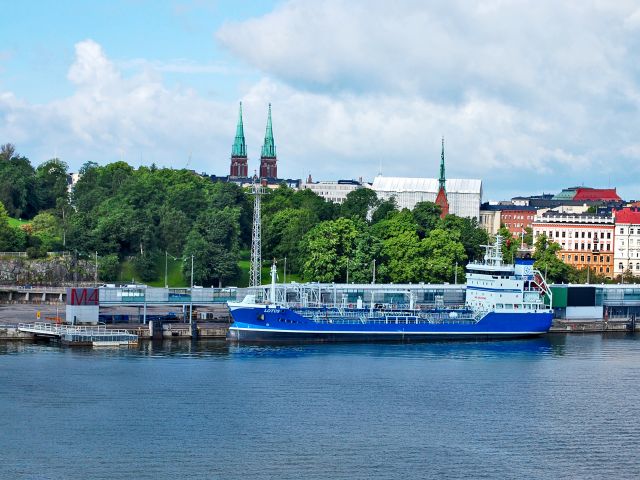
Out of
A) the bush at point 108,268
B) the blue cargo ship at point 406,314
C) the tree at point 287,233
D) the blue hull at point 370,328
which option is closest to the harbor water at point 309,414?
the blue hull at point 370,328

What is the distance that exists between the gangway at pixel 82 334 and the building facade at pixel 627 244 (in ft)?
282

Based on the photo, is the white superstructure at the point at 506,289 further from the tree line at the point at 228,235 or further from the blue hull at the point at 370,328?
the tree line at the point at 228,235

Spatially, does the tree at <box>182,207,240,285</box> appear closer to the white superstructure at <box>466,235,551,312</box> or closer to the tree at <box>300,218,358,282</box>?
the tree at <box>300,218,358,282</box>

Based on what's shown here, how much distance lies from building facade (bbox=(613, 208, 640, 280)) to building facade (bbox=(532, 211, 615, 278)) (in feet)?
3.35

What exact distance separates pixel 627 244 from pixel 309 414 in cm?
10193

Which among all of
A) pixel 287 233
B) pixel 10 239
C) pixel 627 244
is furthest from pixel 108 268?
pixel 627 244

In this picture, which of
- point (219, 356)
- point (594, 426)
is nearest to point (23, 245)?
point (219, 356)

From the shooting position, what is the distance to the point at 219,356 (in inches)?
3184

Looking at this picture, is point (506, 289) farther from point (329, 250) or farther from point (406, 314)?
point (329, 250)

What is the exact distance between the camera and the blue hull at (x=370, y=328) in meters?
89.6

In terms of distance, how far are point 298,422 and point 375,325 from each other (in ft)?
108

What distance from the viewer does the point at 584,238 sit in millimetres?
159375

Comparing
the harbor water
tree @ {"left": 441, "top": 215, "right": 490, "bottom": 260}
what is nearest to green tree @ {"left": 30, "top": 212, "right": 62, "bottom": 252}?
the harbor water

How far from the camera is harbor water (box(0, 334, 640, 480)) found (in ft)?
174
